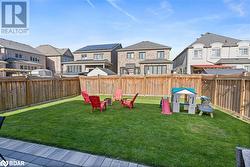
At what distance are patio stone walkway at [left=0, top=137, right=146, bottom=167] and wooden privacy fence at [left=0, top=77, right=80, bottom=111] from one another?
4.88 m

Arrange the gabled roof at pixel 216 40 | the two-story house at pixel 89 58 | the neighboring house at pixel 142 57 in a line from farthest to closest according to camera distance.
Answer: the two-story house at pixel 89 58 < the neighboring house at pixel 142 57 < the gabled roof at pixel 216 40

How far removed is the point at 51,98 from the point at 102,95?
15.7 ft

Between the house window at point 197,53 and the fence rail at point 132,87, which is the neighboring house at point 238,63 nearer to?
the house window at point 197,53

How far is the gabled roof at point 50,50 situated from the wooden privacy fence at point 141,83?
3230cm

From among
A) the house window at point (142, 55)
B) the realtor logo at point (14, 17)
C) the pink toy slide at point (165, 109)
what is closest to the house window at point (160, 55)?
the house window at point (142, 55)

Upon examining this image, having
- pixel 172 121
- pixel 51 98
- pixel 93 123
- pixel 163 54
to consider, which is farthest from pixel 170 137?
pixel 163 54

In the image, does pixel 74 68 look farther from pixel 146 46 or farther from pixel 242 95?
pixel 242 95

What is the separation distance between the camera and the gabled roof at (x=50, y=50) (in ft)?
143

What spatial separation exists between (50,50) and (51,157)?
47058mm

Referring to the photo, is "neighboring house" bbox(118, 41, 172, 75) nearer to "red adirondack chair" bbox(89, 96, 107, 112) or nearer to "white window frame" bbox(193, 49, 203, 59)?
"white window frame" bbox(193, 49, 203, 59)

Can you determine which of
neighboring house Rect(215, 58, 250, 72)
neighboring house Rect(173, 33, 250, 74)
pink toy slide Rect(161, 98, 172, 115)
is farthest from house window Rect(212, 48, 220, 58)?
pink toy slide Rect(161, 98, 172, 115)

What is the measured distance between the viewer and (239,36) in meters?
28.3

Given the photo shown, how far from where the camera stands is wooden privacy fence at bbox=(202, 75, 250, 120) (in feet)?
20.9

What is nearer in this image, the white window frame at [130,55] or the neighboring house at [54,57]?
the white window frame at [130,55]
